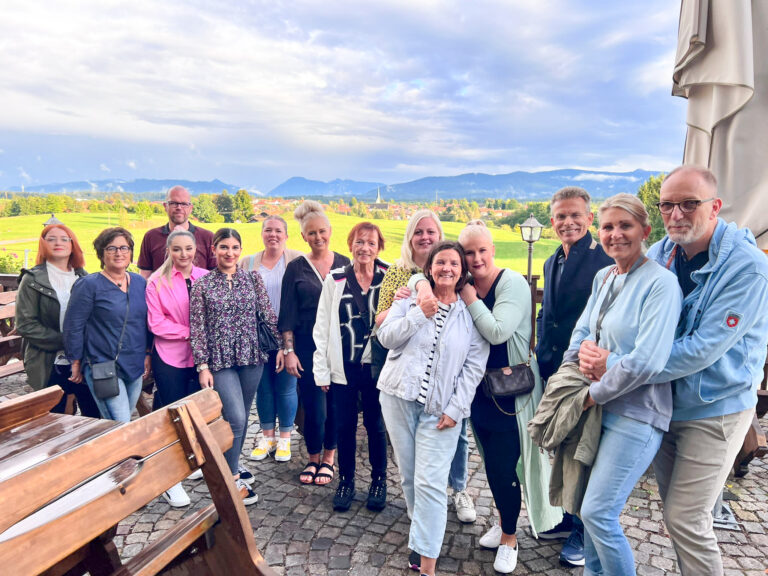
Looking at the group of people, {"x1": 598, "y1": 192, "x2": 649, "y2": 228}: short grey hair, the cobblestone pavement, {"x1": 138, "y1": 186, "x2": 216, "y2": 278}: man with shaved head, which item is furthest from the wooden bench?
{"x1": 138, "y1": 186, "x2": 216, "y2": 278}: man with shaved head

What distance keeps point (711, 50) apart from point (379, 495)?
163 inches

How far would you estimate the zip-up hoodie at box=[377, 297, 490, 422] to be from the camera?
9.73 ft

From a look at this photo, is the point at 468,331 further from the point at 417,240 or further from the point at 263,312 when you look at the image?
the point at 263,312

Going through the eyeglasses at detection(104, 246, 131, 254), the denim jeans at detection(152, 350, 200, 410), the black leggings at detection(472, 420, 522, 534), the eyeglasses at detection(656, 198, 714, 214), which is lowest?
the black leggings at detection(472, 420, 522, 534)

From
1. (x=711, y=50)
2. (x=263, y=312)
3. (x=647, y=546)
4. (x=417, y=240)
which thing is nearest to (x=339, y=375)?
(x=263, y=312)

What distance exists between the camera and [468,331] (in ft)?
9.92

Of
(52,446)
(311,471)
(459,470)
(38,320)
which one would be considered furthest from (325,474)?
(38,320)

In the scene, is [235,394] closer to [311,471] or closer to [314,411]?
[314,411]

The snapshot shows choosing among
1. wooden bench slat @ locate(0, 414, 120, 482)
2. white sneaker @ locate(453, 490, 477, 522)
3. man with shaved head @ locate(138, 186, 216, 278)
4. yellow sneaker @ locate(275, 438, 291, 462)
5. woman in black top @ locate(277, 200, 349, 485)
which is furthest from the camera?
man with shaved head @ locate(138, 186, 216, 278)

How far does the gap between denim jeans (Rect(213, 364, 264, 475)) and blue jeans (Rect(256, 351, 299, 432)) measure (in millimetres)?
431

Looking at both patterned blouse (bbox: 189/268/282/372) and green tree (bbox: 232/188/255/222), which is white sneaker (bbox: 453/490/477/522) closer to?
patterned blouse (bbox: 189/268/282/372)

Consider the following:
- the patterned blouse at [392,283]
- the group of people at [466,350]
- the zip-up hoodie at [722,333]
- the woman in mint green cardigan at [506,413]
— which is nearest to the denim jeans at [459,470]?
the group of people at [466,350]

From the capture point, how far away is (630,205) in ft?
7.98

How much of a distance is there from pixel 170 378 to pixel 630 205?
344 centimetres
